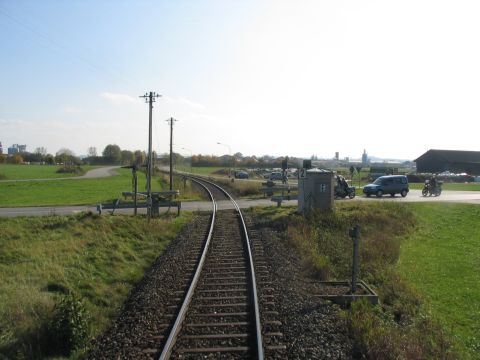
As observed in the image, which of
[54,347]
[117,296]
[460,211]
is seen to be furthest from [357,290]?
[460,211]

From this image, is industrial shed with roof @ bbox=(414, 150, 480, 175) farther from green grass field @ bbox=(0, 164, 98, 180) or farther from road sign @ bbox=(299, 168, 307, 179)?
green grass field @ bbox=(0, 164, 98, 180)

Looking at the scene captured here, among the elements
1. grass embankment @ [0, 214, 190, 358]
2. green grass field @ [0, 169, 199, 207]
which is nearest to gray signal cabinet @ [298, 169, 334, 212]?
grass embankment @ [0, 214, 190, 358]

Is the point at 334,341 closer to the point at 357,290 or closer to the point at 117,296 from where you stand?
the point at 357,290

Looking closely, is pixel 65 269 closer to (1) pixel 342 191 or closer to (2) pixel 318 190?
(2) pixel 318 190

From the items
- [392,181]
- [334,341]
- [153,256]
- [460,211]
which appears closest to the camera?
[334,341]

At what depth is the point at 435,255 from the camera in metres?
16.0

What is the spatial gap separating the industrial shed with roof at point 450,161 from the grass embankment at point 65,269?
70608 millimetres

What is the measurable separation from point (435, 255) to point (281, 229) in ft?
19.7

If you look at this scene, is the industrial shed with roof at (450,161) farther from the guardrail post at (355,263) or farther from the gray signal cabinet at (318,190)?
the guardrail post at (355,263)

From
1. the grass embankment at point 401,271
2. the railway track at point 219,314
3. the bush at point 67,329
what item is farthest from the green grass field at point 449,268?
the bush at point 67,329

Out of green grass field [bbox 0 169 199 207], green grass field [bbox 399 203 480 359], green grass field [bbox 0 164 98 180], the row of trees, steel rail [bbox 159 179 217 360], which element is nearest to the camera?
steel rail [bbox 159 179 217 360]

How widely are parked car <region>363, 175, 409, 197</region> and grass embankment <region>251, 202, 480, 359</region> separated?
9899 millimetres

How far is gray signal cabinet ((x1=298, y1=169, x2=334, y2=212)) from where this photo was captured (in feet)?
69.9

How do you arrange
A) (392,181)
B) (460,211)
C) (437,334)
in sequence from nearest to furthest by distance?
(437,334) → (460,211) → (392,181)
